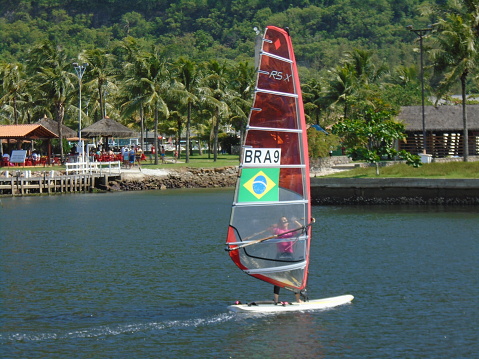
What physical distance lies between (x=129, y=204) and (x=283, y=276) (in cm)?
3641

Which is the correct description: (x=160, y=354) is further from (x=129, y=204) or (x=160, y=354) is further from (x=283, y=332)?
(x=129, y=204)

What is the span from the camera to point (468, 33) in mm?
60531

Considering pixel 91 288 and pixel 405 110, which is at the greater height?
pixel 405 110

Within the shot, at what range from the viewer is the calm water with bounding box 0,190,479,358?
1959 cm

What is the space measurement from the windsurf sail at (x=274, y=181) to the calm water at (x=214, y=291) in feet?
5.69

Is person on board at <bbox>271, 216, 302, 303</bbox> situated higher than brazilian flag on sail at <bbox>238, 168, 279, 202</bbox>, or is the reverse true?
brazilian flag on sail at <bbox>238, 168, 279, 202</bbox>

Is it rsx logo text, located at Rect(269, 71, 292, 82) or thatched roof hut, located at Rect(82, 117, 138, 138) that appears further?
thatched roof hut, located at Rect(82, 117, 138, 138)

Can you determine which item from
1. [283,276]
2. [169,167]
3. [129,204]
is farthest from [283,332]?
[169,167]

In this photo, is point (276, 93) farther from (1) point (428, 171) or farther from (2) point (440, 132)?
(2) point (440, 132)

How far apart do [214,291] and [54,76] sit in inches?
2212

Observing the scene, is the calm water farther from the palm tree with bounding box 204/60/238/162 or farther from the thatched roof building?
the palm tree with bounding box 204/60/238/162

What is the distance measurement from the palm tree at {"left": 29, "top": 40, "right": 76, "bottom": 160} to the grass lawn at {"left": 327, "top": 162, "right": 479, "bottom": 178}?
34.0 meters

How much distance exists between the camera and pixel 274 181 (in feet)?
67.7

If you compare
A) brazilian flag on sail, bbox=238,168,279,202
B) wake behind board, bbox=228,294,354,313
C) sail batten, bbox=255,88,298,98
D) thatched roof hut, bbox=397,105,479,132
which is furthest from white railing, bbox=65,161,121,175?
sail batten, bbox=255,88,298,98
